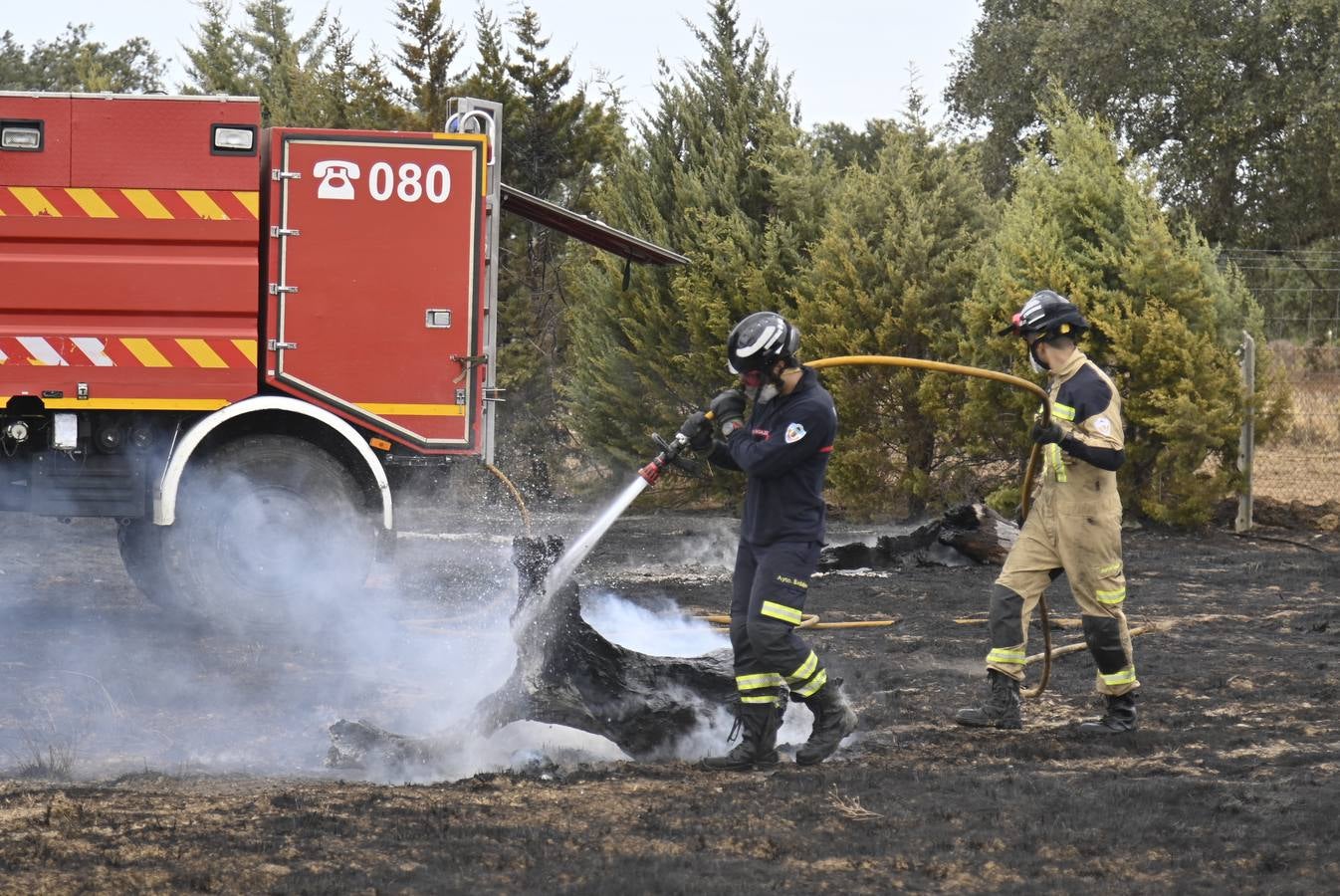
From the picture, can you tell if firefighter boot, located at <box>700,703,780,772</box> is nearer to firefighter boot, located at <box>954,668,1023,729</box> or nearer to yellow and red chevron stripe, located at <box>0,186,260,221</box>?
firefighter boot, located at <box>954,668,1023,729</box>

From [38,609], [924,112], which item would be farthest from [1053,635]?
[924,112]

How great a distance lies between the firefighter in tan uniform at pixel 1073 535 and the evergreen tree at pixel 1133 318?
6675 mm

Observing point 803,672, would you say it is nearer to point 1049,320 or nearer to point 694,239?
point 1049,320

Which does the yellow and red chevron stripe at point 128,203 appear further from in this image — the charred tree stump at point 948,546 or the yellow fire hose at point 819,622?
the charred tree stump at point 948,546

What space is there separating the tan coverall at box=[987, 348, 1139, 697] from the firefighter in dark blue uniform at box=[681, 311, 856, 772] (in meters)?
0.99

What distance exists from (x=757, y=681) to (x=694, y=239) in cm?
1031

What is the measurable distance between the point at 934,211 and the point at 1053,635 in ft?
22.1

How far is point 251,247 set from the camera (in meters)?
8.34

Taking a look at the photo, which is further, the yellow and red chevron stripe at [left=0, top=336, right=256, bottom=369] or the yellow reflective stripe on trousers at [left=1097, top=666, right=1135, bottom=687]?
the yellow and red chevron stripe at [left=0, top=336, right=256, bottom=369]

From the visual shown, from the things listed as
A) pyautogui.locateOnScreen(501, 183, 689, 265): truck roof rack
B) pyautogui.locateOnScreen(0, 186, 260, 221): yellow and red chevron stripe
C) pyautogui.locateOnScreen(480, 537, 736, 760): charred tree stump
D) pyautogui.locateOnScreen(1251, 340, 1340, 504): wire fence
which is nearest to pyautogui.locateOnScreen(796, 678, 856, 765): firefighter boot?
pyautogui.locateOnScreen(480, 537, 736, 760): charred tree stump

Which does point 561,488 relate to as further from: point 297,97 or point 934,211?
point 297,97

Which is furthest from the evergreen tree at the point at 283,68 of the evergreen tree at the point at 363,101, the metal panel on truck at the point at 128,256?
the metal panel on truck at the point at 128,256

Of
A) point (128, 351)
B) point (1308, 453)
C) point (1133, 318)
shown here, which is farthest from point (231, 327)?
point (1308, 453)

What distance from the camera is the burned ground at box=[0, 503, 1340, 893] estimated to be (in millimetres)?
4125
